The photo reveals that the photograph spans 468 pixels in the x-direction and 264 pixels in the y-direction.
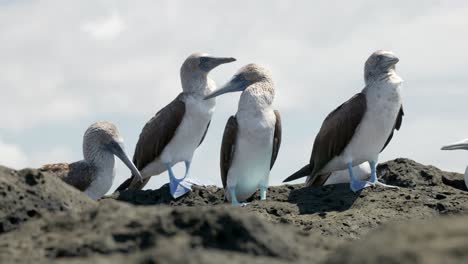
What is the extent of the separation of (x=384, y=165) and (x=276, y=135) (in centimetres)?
256

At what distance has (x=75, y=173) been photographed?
1548cm

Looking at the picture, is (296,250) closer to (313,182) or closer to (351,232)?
(351,232)

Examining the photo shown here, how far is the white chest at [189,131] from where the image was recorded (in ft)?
57.6

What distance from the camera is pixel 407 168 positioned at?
57.0ft

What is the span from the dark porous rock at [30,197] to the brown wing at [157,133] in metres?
9.76

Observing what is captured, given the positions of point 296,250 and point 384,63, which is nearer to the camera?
point 296,250

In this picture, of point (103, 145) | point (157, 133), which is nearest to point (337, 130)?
point (157, 133)

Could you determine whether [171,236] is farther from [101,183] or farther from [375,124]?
[375,124]

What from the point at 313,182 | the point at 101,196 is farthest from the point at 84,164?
the point at 313,182

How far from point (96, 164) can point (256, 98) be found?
2642mm

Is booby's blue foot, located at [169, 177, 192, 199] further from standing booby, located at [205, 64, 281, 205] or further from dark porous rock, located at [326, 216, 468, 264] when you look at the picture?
dark porous rock, located at [326, 216, 468, 264]

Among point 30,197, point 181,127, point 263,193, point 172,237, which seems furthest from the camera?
point 181,127

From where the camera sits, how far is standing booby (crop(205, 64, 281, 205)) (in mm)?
15734

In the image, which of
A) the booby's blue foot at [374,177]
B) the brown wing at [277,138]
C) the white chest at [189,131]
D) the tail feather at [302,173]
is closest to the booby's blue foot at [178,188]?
the white chest at [189,131]
